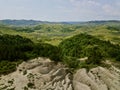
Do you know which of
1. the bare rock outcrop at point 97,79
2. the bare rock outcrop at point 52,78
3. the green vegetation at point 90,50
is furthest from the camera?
the green vegetation at point 90,50

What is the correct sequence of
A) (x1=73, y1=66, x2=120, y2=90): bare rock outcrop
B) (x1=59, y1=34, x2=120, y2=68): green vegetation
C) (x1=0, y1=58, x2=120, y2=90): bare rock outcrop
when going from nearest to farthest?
(x1=0, y1=58, x2=120, y2=90): bare rock outcrop → (x1=73, y1=66, x2=120, y2=90): bare rock outcrop → (x1=59, y1=34, x2=120, y2=68): green vegetation

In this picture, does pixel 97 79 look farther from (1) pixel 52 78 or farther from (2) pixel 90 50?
(2) pixel 90 50

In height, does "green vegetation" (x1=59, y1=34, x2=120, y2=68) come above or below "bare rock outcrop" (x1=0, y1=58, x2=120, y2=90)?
below

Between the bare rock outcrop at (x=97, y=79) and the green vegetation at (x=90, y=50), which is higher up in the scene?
the bare rock outcrop at (x=97, y=79)

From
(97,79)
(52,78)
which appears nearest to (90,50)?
(97,79)

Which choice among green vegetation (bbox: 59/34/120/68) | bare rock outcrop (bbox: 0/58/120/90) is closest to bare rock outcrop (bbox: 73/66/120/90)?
bare rock outcrop (bbox: 0/58/120/90)

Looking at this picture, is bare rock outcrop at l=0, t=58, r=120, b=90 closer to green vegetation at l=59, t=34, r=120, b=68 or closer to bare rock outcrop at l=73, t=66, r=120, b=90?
bare rock outcrop at l=73, t=66, r=120, b=90

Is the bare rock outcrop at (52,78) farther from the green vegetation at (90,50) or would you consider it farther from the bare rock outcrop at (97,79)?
the green vegetation at (90,50)

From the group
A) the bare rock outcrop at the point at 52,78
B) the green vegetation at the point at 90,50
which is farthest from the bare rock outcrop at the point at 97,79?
the green vegetation at the point at 90,50

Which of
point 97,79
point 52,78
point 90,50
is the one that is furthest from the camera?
point 90,50

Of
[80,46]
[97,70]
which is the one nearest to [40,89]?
[97,70]

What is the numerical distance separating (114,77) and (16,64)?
35.1 meters

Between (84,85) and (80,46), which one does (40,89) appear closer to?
(84,85)

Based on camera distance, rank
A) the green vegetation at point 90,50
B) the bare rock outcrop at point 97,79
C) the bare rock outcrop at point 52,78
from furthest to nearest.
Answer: the green vegetation at point 90,50
the bare rock outcrop at point 97,79
the bare rock outcrop at point 52,78
